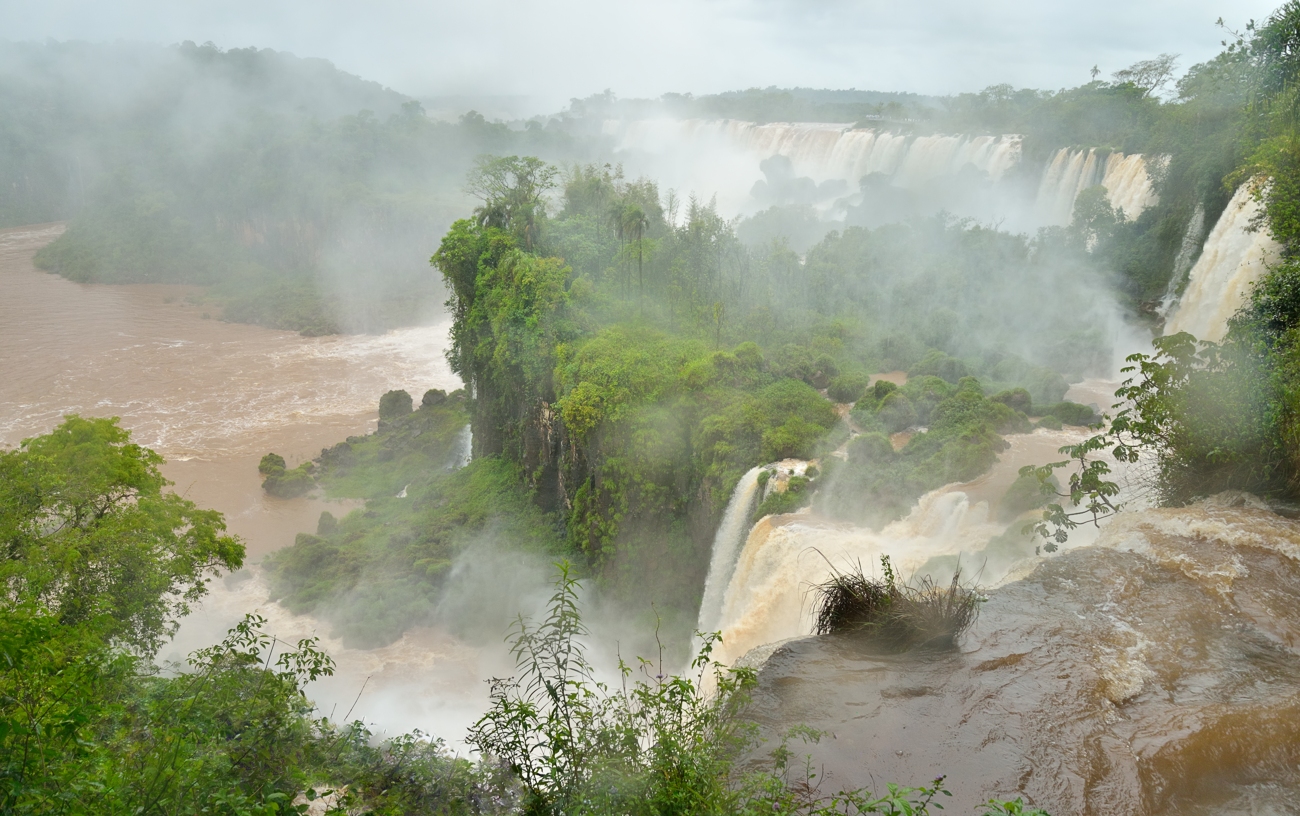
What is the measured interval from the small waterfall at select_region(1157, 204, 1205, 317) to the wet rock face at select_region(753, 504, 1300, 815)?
18.0 meters

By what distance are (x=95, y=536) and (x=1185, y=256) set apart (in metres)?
30.1

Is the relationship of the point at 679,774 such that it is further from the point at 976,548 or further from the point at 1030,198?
the point at 1030,198

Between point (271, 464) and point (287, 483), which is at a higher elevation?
point (271, 464)

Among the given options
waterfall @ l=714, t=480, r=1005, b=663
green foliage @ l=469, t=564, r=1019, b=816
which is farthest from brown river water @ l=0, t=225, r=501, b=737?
green foliage @ l=469, t=564, r=1019, b=816

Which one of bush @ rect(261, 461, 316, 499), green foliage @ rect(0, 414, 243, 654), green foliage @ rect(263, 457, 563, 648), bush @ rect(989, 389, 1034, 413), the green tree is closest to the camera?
green foliage @ rect(0, 414, 243, 654)

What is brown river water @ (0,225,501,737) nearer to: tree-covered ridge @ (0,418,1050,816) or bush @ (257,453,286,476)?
bush @ (257,453,286,476)

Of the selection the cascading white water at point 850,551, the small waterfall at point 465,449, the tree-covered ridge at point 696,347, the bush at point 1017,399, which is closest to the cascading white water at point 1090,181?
the tree-covered ridge at point 696,347

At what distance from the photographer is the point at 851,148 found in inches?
2077

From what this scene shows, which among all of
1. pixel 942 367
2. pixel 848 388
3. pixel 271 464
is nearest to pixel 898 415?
pixel 848 388

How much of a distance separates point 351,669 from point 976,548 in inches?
623

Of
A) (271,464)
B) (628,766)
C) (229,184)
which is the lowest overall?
(271,464)

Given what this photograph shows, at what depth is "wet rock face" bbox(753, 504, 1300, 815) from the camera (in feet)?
21.5

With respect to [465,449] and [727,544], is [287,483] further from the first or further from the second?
[727,544]

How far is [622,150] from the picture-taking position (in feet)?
265
